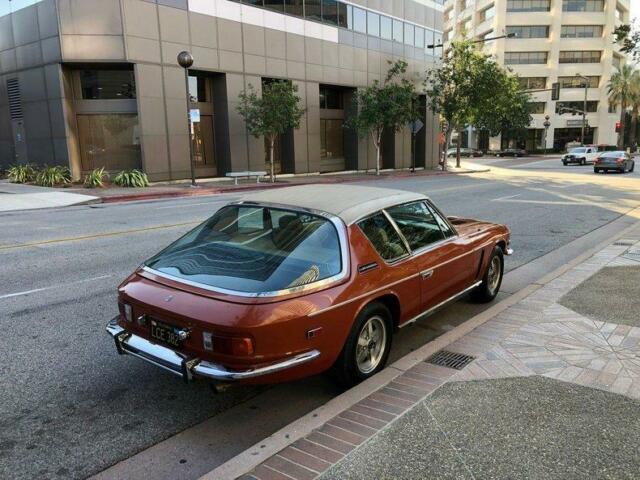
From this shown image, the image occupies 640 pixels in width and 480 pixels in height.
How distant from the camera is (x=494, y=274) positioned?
6.43 m

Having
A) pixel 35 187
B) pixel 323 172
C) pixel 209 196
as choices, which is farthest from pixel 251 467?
pixel 323 172

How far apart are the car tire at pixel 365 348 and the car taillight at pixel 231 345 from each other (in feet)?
2.67

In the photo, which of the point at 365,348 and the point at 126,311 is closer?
the point at 126,311

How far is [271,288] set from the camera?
354cm

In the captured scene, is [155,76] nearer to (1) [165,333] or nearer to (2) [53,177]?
(2) [53,177]

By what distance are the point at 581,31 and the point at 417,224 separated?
8694cm

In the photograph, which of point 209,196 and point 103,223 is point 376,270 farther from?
point 209,196

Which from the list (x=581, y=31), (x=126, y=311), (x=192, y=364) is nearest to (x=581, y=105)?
(x=581, y=31)

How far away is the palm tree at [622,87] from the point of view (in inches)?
3078

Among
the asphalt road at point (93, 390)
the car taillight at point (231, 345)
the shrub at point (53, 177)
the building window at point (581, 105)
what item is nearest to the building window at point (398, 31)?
the shrub at point (53, 177)

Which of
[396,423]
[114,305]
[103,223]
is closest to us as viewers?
[396,423]

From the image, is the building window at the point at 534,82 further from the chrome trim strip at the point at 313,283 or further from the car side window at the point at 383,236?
the chrome trim strip at the point at 313,283

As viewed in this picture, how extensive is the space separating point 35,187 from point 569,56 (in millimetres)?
77741

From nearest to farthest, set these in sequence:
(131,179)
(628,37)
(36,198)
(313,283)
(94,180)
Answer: (313,283) → (628,37) → (36,198) → (94,180) → (131,179)
